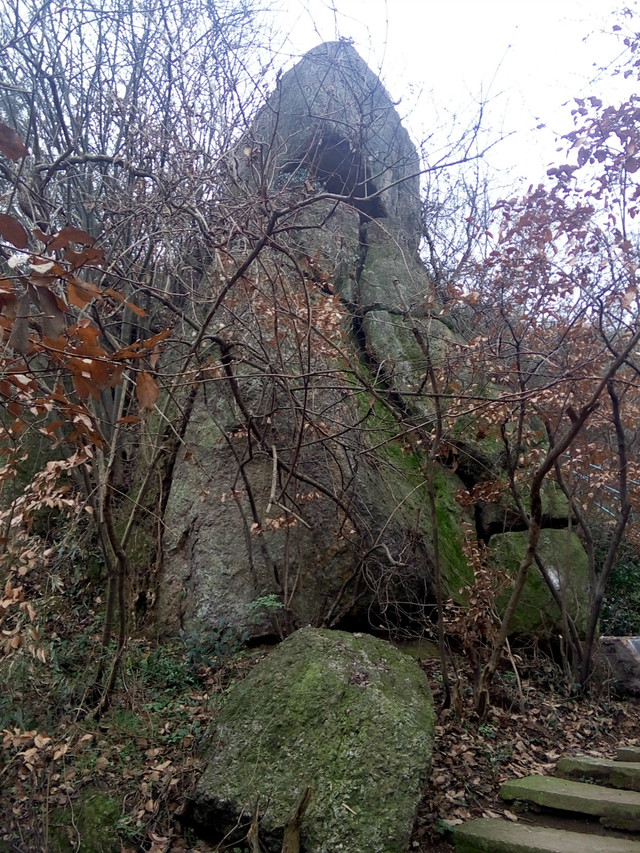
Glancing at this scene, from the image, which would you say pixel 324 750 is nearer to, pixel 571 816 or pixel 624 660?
pixel 571 816

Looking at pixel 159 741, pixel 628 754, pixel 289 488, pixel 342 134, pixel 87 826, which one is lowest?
pixel 87 826

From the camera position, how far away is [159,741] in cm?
441

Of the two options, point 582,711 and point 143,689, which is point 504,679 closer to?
point 582,711

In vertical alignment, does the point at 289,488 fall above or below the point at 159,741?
above

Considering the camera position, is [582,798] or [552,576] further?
[552,576]

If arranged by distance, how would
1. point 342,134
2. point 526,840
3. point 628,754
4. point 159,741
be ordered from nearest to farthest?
1. point 526,840
2. point 159,741
3. point 628,754
4. point 342,134

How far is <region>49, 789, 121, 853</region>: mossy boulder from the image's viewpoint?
3617 mm

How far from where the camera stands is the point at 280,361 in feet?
17.8

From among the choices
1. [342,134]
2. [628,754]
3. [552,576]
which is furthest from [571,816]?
[342,134]

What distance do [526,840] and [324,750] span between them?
1.26 m

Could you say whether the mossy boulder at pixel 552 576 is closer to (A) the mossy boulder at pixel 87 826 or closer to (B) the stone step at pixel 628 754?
(B) the stone step at pixel 628 754

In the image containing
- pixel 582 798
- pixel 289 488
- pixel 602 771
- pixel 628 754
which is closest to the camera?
pixel 582 798

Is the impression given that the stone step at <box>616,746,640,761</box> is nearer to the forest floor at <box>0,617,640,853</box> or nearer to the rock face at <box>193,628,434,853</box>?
the forest floor at <box>0,617,640,853</box>

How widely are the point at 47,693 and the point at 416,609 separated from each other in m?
3.58
